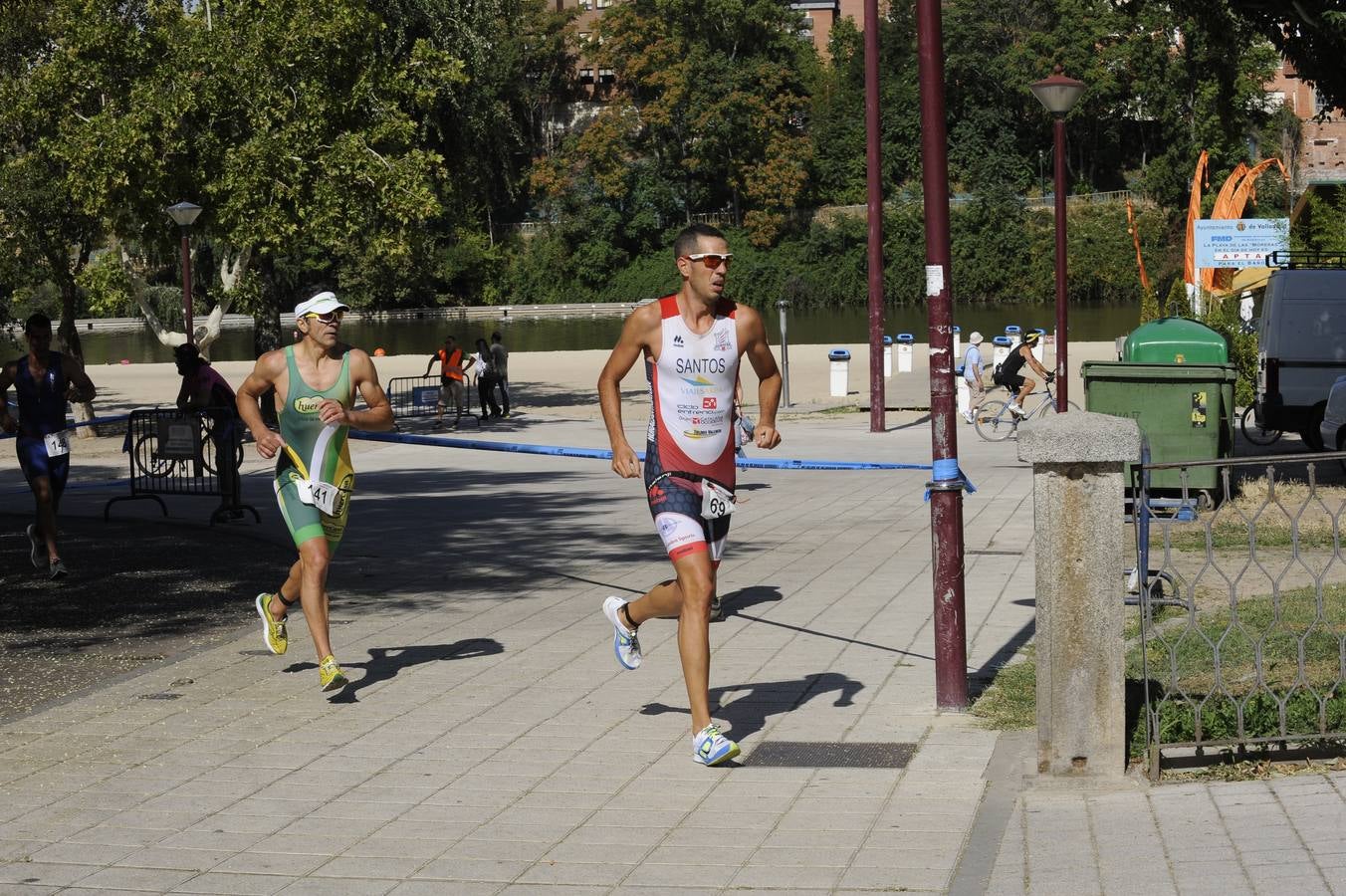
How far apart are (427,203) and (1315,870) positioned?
79.6 feet

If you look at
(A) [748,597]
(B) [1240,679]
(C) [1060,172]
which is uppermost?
(C) [1060,172]

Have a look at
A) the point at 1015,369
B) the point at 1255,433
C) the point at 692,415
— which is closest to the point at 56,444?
the point at 692,415

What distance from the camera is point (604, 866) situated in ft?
18.0

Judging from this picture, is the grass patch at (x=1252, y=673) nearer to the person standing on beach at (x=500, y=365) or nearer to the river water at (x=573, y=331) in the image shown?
the person standing on beach at (x=500, y=365)

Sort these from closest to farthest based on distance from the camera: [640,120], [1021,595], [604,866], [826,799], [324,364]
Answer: [604,866]
[826,799]
[324,364]
[1021,595]
[640,120]

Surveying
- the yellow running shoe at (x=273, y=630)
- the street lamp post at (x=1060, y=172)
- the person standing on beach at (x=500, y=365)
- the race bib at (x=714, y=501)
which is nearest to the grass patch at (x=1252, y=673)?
the race bib at (x=714, y=501)

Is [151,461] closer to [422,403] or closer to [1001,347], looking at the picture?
[422,403]

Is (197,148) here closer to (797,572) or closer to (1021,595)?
(797,572)

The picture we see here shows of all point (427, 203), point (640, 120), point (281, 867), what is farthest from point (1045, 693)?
point (640, 120)

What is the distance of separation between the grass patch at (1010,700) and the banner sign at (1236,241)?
26.7m

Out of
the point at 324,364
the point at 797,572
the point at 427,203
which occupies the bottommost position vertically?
the point at 797,572

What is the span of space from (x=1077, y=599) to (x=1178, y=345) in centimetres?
987

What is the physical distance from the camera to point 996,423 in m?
24.0

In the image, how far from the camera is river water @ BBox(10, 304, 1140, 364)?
67.8 meters
